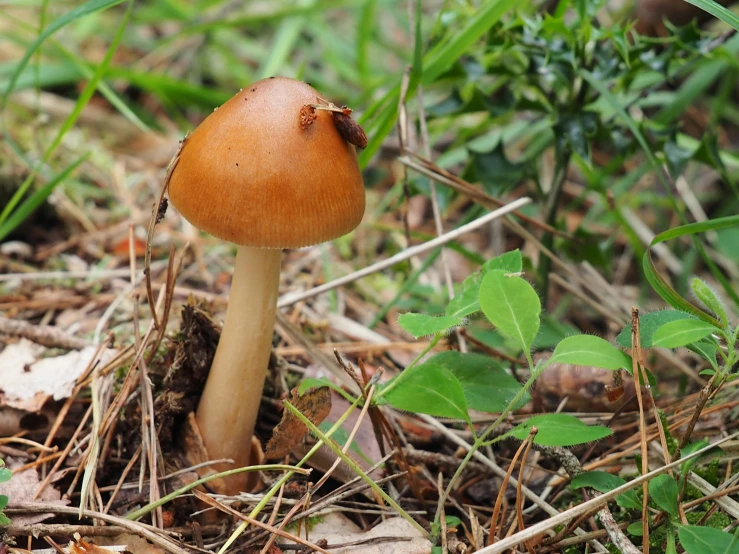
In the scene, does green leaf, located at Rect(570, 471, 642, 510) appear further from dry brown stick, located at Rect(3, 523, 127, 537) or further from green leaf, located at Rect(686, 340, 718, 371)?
dry brown stick, located at Rect(3, 523, 127, 537)

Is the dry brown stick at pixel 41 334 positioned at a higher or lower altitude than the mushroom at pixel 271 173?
lower

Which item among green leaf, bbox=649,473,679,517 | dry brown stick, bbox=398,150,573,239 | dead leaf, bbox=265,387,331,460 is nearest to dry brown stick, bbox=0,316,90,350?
dead leaf, bbox=265,387,331,460

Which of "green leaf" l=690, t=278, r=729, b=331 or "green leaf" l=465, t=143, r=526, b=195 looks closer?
"green leaf" l=690, t=278, r=729, b=331

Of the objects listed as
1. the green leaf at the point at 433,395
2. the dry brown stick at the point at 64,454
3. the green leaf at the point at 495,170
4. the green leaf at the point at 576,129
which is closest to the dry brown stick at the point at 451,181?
the green leaf at the point at 495,170

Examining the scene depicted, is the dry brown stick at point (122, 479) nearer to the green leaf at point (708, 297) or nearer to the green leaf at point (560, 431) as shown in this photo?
the green leaf at point (560, 431)

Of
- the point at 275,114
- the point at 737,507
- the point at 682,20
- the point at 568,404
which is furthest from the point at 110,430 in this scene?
the point at 682,20

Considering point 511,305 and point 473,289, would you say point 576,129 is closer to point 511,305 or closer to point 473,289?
point 473,289
